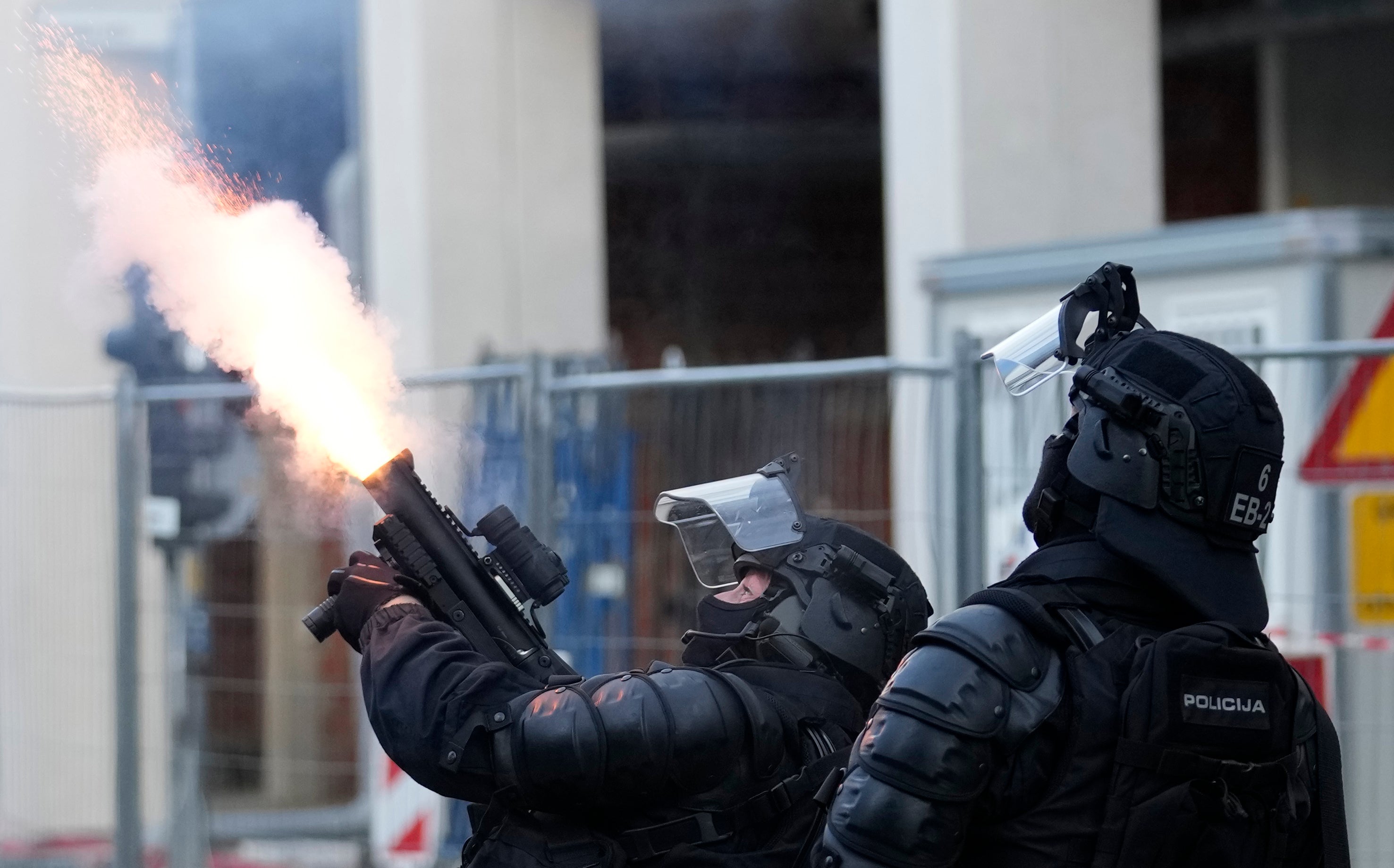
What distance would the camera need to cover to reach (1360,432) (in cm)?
386

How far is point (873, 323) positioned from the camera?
36.5 feet

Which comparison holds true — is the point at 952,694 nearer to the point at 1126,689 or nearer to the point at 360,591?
the point at 1126,689

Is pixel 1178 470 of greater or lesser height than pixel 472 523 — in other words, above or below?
above

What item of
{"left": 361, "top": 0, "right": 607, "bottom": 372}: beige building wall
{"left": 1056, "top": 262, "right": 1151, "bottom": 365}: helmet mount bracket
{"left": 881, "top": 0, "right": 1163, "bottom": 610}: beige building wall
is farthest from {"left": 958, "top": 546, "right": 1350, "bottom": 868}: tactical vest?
{"left": 361, "top": 0, "right": 607, "bottom": 372}: beige building wall

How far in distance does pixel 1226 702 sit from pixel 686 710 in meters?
0.83

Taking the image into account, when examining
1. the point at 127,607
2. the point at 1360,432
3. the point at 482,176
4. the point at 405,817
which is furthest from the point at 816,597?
the point at 482,176

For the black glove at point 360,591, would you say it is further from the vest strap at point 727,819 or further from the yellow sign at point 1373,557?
the yellow sign at point 1373,557

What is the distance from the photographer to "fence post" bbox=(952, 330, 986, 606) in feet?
13.0

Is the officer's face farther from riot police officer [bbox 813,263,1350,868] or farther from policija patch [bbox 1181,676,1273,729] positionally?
policija patch [bbox 1181,676,1273,729]

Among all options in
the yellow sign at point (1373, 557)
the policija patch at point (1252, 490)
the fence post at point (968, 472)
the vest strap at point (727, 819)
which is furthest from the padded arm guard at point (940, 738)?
the yellow sign at point (1373, 557)

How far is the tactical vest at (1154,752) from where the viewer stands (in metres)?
1.90

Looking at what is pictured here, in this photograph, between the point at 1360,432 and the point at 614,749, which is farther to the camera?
the point at 1360,432

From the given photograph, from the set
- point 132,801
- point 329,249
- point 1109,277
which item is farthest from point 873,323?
point 1109,277

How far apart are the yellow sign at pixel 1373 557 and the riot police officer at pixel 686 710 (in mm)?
1793
